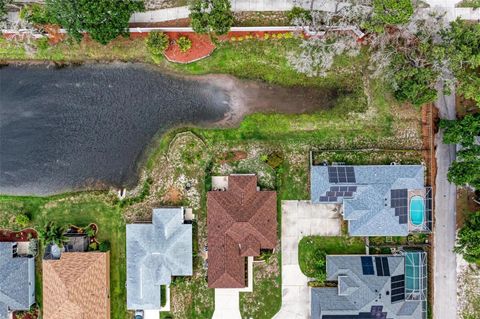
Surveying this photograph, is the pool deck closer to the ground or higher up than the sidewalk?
closer to the ground

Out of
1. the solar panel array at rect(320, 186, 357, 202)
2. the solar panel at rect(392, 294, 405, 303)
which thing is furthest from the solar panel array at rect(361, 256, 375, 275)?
the solar panel array at rect(320, 186, 357, 202)

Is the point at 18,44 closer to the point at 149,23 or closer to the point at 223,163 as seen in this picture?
the point at 149,23

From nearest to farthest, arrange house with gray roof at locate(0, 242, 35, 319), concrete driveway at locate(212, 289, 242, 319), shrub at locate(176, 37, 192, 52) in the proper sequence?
shrub at locate(176, 37, 192, 52) → house with gray roof at locate(0, 242, 35, 319) → concrete driveway at locate(212, 289, 242, 319)

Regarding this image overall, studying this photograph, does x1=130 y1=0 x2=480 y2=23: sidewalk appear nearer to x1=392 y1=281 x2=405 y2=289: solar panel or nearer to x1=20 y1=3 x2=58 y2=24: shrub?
x1=20 y1=3 x2=58 y2=24: shrub

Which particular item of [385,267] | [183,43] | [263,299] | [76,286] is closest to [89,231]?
[76,286]

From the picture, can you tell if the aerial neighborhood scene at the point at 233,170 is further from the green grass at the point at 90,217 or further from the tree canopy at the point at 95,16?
the tree canopy at the point at 95,16

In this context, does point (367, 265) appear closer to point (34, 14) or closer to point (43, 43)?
point (43, 43)

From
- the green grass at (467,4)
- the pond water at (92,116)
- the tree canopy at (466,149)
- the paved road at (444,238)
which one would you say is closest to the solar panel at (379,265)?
the paved road at (444,238)
